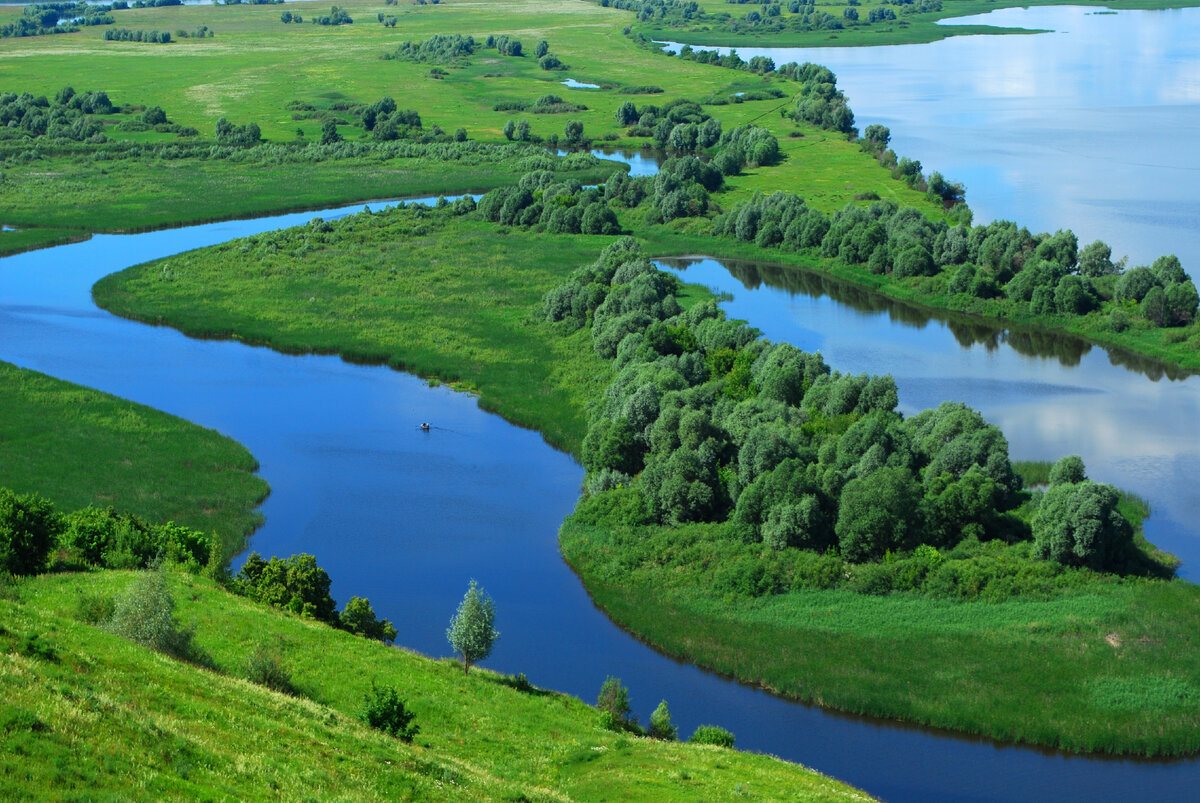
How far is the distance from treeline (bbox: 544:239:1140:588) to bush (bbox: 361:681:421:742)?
20.4 meters

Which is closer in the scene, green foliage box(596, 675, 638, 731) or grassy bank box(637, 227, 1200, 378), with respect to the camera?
green foliage box(596, 675, 638, 731)

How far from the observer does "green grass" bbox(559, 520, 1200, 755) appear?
128ft

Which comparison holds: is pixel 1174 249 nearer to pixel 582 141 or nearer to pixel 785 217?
pixel 785 217

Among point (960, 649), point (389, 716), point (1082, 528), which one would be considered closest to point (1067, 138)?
point (1082, 528)

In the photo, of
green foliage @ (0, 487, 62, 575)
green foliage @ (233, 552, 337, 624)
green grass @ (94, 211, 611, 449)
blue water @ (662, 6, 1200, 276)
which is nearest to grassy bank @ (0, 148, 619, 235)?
green grass @ (94, 211, 611, 449)

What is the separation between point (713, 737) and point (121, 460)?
34497mm

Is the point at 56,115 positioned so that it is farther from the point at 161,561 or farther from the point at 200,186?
the point at 161,561

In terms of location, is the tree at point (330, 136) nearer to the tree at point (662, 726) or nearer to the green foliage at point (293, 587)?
the green foliage at point (293, 587)

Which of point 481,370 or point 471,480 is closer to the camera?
point 471,480

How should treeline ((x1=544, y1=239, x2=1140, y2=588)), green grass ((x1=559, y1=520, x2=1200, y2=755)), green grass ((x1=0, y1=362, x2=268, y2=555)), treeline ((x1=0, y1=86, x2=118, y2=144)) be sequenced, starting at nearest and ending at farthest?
green grass ((x1=559, y1=520, x2=1200, y2=755)) → treeline ((x1=544, y1=239, x2=1140, y2=588)) → green grass ((x1=0, y1=362, x2=268, y2=555)) → treeline ((x1=0, y1=86, x2=118, y2=144))

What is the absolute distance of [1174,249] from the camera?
93.6m

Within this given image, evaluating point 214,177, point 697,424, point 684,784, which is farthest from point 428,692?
point 214,177

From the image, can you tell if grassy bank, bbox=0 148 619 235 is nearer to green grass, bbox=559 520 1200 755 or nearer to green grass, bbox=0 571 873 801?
green grass, bbox=559 520 1200 755

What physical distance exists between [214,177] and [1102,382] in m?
91.8
